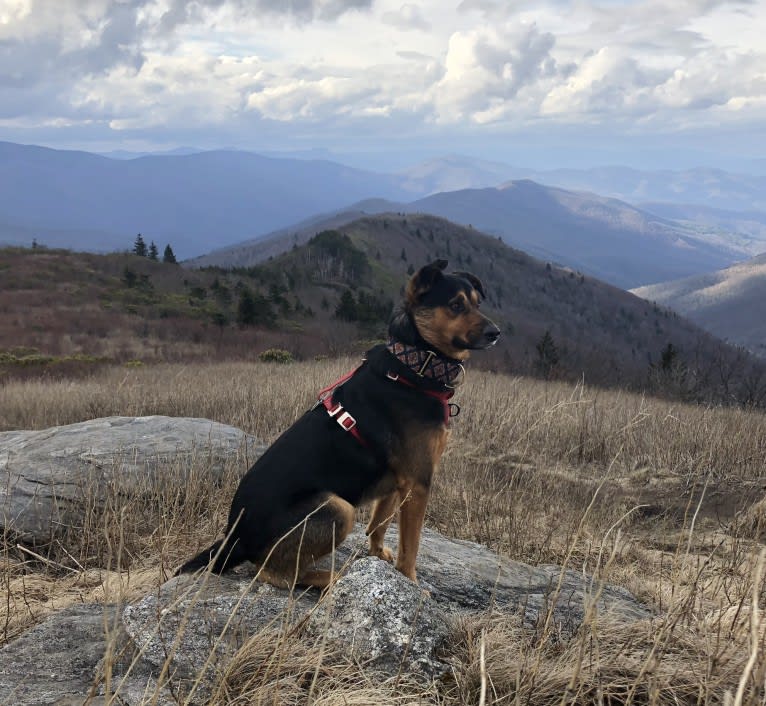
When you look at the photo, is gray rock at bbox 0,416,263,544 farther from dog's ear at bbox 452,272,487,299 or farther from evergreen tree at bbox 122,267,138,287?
evergreen tree at bbox 122,267,138,287

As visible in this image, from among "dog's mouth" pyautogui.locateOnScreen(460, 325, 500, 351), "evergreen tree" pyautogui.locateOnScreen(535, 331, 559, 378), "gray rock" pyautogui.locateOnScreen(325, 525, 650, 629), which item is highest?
"dog's mouth" pyautogui.locateOnScreen(460, 325, 500, 351)

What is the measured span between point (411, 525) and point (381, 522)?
0.36m

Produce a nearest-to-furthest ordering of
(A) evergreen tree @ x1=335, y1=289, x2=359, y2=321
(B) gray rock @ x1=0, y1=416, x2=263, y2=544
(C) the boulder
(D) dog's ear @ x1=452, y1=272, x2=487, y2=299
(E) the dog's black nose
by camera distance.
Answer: (C) the boulder → (E) the dog's black nose → (D) dog's ear @ x1=452, y1=272, x2=487, y2=299 → (B) gray rock @ x1=0, y1=416, x2=263, y2=544 → (A) evergreen tree @ x1=335, y1=289, x2=359, y2=321

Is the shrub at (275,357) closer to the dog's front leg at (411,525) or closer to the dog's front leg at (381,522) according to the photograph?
the dog's front leg at (381,522)

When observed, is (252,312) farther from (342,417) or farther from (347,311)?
(342,417)

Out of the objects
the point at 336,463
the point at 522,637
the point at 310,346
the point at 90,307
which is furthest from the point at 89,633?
the point at 90,307

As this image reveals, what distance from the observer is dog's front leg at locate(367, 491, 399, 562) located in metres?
3.91

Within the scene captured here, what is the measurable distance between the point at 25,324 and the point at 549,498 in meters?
37.0

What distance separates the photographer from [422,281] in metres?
4.06

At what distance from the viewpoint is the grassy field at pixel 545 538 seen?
2.43 m

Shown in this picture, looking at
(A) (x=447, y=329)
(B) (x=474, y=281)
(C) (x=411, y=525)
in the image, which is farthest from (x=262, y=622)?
(B) (x=474, y=281)

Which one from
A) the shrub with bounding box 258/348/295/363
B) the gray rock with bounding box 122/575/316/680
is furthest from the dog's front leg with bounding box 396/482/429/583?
the shrub with bounding box 258/348/295/363

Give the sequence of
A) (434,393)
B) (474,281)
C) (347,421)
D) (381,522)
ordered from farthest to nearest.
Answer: (474,281) → (381,522) → (434,393) → (347,421)

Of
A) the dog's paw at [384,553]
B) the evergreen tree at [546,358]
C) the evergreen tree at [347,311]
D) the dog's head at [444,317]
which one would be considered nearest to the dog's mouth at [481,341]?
the dog's head at [444,317]
